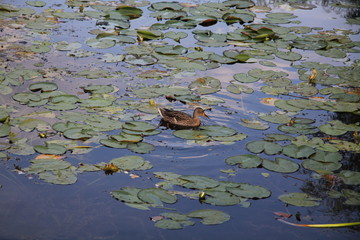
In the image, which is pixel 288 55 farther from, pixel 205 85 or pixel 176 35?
pixel 176 35

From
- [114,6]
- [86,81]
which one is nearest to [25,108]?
[86,81]

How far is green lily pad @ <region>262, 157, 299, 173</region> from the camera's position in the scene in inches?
195

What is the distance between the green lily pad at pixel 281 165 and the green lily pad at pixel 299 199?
0.39m

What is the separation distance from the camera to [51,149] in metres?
5.08

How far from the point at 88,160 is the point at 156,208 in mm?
1045

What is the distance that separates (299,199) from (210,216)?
33.6 inches

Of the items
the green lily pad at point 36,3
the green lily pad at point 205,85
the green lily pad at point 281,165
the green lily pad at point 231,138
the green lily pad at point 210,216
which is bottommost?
the green lily pad at point 210,216

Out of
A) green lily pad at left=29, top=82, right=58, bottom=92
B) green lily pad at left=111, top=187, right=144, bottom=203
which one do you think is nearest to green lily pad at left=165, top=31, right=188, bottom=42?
green lily pad at left=29, top=82, right=58, bottom=92

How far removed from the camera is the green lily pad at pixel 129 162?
4.86m

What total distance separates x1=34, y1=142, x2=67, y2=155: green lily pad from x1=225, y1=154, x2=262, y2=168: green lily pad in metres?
1.59

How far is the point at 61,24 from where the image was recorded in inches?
347

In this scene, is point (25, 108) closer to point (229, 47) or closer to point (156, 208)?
point (156, 208)

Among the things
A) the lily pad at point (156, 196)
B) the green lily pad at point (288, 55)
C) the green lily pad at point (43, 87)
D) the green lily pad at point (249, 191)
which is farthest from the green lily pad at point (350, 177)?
the green lily pad at point (43, 87)

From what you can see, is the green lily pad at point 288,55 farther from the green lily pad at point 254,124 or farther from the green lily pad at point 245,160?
the green lily pad at point 245,160
